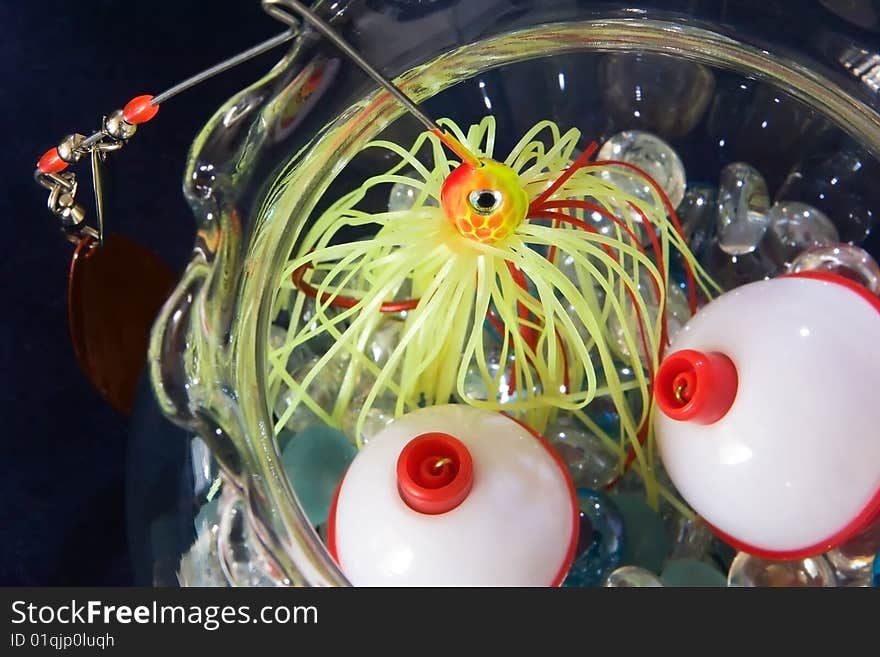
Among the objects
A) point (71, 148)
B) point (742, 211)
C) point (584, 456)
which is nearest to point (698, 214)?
point (742, 211)

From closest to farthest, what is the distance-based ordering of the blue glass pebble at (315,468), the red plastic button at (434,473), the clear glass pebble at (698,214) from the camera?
the red plastic button at (434,473)
the blue glass pebble at (315,468)
the clear glass pebble at (698,214)

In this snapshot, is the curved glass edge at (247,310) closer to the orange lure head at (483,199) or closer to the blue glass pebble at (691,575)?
the orange lure head at (483,199)

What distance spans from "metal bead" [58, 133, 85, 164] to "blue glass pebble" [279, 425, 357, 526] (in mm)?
226

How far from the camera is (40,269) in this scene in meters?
0.84

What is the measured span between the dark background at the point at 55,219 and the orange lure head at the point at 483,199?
0.36 metres

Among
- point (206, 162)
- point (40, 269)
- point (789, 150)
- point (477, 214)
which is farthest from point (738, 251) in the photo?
point (40, 269)

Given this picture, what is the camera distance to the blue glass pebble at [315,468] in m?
0.62

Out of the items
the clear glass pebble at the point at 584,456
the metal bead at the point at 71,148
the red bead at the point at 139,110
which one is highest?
the metal bead at the point at 71,148

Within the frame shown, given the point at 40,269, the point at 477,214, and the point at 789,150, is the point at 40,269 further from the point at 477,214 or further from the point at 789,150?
the point at 789,150

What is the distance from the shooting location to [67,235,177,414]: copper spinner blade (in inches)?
27.9

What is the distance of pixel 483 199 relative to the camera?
1.73 feet

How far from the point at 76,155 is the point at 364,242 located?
0.19m

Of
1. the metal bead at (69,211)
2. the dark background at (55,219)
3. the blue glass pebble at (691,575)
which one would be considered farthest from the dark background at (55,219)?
the blue glass pebble at (691,575)

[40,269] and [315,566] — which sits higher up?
[40,269]
